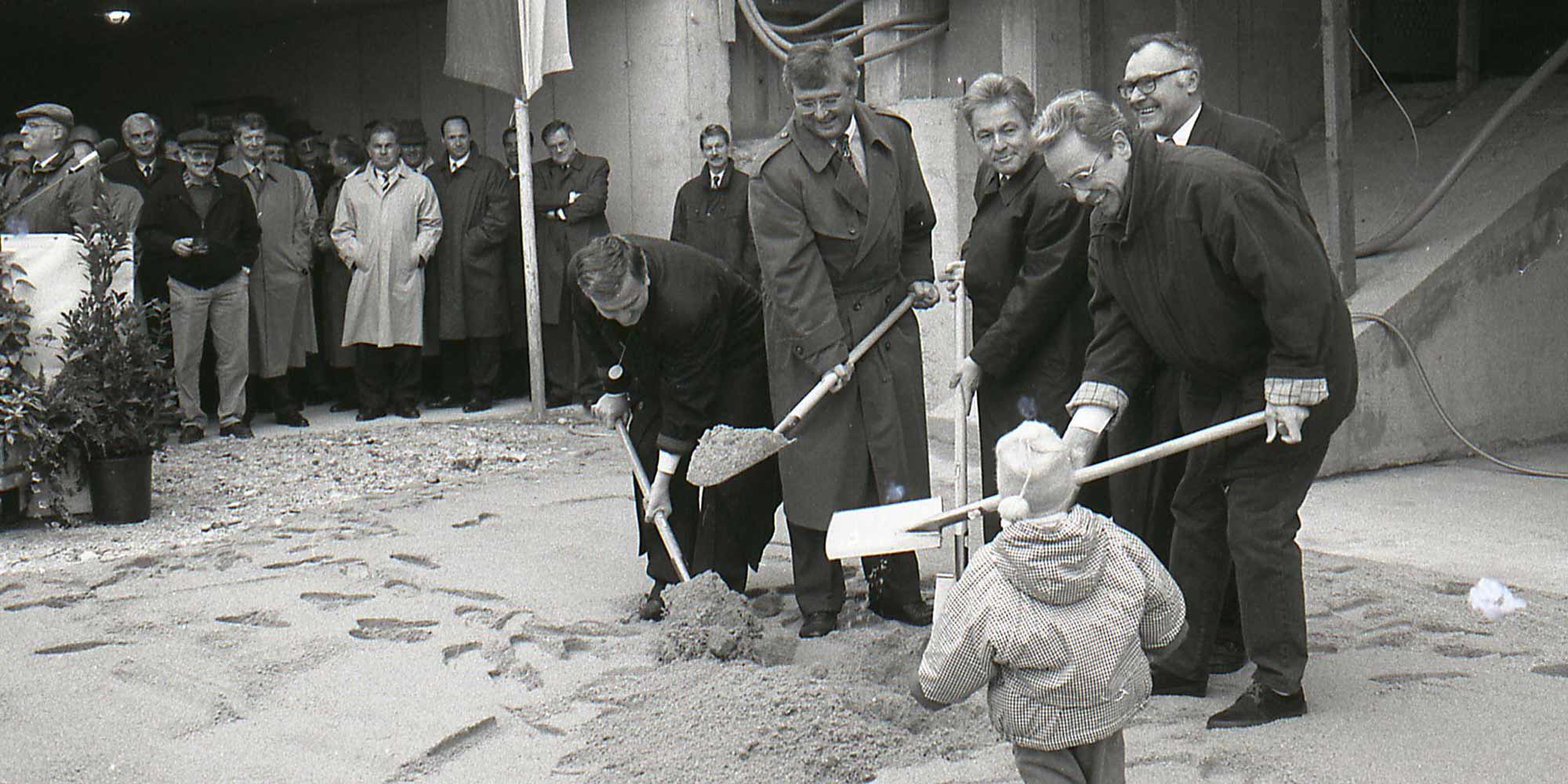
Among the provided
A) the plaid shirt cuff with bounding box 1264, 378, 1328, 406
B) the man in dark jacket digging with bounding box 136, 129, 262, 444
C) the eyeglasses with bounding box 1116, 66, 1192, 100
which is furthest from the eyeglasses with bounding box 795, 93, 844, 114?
the man in dark jacket digging with bounding box 136, 129, 262, 444

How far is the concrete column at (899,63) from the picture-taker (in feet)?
27.7

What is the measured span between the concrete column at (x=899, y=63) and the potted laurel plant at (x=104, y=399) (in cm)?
401

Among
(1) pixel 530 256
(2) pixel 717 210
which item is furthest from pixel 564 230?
(2) pixel 717 210

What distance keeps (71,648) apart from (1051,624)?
11.9ft

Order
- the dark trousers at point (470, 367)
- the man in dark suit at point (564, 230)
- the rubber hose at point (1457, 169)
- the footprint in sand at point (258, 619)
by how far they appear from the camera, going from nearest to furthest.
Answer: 1. the footprint in sand at point (258, 619)
2. the rubber hose at point (1457, 169)
3. the man in dark suit at point (564, 230)
4. the dark trousers at point (470, 367)

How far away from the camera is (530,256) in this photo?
9.73 metres

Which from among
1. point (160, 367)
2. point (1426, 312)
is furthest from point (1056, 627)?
point (160, 367)

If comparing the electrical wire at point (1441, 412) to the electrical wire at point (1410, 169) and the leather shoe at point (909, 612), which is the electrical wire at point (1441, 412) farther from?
the leather shoe at point (909, 612)

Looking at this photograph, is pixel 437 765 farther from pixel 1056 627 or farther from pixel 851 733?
pixel 1056 627

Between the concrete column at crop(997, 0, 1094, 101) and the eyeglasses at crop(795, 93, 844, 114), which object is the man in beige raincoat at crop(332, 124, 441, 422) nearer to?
the concrete column at crop(997, 0, 1094, 101)

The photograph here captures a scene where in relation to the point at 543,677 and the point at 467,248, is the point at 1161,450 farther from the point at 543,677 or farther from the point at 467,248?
the point at 467,248

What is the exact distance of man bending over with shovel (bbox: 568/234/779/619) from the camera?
5070 mm

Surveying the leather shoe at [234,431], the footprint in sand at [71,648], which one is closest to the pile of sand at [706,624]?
the footprint in sand at [71,648]

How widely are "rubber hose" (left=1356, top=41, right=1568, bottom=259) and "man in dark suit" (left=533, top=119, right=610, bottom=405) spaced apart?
4706mm
